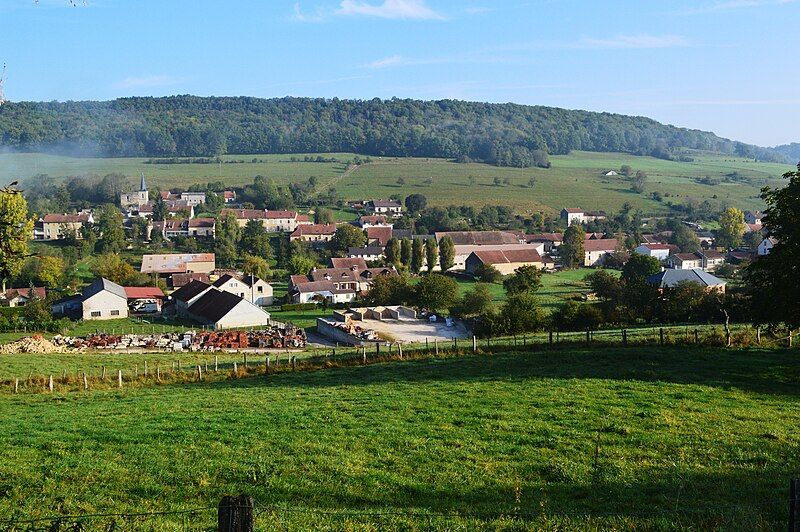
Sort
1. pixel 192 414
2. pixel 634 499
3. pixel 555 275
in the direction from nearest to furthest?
pixel 634 499, pixel 192 414, pixel 555 275

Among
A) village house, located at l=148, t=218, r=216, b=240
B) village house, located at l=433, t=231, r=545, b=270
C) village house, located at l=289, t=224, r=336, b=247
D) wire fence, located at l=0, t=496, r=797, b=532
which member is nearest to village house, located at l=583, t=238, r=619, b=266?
village house, located at l=433, t=231, r=545, b=270

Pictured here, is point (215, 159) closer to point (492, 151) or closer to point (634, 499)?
point (492, 151)

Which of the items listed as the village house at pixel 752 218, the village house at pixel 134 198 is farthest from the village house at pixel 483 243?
the village house at pixel 134 198

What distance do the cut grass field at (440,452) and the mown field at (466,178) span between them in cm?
11435

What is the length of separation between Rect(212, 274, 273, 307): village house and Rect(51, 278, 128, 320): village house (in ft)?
29.1

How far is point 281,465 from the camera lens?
34.7ft

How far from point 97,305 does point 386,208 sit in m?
75.8

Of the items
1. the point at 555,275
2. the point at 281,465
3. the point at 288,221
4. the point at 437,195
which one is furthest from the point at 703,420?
the point at 437,195

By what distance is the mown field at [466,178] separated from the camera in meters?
139

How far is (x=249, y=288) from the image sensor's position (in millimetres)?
64375

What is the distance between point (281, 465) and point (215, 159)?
7228 inches

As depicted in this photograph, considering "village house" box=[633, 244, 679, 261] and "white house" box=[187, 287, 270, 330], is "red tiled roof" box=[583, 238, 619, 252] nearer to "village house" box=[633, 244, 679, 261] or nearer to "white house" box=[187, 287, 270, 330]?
"village house" box=[633, 244, 679, 261]

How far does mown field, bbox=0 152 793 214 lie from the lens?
138750 mm

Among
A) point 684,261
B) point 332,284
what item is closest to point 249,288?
point 332,284
